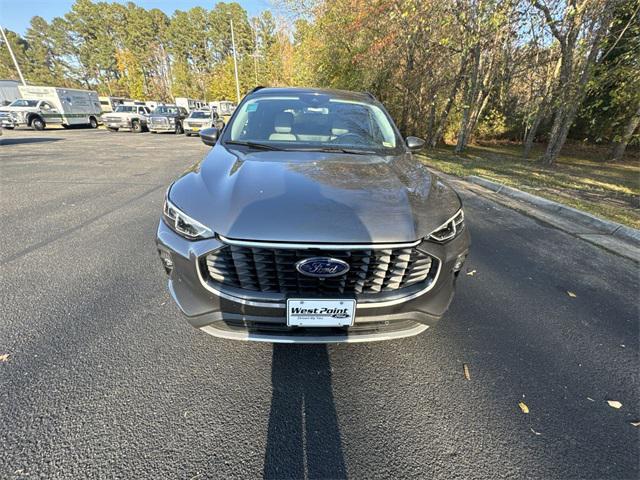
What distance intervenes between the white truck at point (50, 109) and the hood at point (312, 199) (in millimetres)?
25200

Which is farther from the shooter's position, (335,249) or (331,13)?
(331,13)

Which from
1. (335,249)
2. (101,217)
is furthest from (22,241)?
(335,249)

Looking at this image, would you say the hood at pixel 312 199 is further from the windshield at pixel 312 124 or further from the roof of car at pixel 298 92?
the roof of car at pixel 298 92

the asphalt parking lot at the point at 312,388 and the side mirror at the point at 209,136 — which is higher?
the side mirror at the point at 209,136

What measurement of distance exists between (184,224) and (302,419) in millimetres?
1245

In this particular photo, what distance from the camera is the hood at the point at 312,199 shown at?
1.52 m

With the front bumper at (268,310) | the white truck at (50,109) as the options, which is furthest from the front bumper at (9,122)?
Result: the front bumper at (268,310)

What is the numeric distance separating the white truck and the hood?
82.7 feet

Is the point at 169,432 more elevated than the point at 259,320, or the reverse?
the point at 259,320

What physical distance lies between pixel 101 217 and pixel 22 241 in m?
1.01

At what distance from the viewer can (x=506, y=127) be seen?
80.6ft

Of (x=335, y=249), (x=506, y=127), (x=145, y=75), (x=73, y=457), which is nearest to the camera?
(x=73, y=457)

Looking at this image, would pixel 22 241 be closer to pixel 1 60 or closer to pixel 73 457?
pixel 73 457

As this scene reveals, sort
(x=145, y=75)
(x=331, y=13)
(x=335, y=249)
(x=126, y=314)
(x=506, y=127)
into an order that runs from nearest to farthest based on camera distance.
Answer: (x=335, y=249) < (x=126, y=314) < (x=331, y=13) < (x=506, y=127) < (x=145, y=75)
